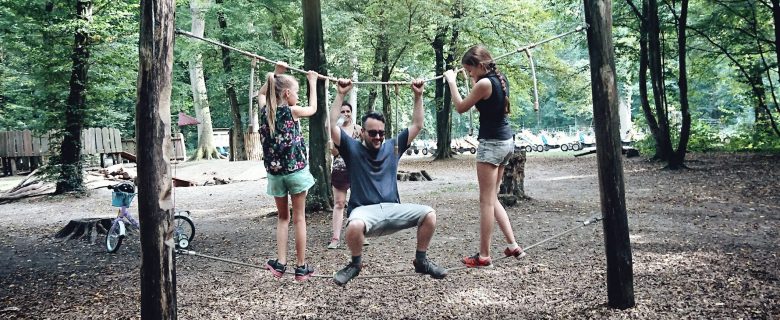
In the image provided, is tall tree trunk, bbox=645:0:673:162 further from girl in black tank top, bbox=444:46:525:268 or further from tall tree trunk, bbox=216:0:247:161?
tall tree trunk, bbox=216:0:247:161

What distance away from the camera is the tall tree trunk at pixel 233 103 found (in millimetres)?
18266

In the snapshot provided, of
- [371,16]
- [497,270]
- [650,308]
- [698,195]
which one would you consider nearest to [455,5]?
[371,16]

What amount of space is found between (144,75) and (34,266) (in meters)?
4.38

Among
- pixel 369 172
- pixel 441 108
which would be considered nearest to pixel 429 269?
pixel 369 172

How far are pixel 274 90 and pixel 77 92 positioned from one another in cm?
1042

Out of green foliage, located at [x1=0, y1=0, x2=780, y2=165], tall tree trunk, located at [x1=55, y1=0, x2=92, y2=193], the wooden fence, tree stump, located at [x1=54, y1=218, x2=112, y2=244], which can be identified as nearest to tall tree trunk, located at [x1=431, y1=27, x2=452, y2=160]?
green foliage, located at [x1=0, y1=0, x2=780, y2=165]

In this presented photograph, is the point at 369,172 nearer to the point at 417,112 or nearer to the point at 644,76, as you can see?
the point at 417,112

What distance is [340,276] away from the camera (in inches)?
155

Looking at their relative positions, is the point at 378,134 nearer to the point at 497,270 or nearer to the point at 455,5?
the point at 497,270

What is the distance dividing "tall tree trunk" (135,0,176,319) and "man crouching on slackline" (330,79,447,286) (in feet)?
3.74

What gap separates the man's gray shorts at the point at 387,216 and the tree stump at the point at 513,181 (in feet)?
18.7

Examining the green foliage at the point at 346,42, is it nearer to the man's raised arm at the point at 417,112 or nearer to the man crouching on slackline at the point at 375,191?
the man's raised arm at the point at 417,112

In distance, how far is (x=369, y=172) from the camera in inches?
161

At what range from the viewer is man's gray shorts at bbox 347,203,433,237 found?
3926 mm
